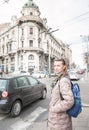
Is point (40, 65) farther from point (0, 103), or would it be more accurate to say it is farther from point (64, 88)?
point (64, 88)

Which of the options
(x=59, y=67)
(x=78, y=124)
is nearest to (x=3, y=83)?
(x=78, y=124)

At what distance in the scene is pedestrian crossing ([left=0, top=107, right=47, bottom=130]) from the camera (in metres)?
5.04

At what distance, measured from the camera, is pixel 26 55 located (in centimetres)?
4831

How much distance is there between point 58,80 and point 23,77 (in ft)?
15.0

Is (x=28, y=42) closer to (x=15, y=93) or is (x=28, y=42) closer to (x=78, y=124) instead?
(x=15, y=93)

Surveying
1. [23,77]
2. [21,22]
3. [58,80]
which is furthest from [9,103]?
[21,22]

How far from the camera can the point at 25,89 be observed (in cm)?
681

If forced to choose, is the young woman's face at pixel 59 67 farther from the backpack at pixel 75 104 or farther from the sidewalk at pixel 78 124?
the sidewalk at pixel 78 124

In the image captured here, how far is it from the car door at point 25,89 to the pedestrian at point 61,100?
3.93 m

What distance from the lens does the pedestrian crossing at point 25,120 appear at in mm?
5039

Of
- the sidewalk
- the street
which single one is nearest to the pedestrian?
the sidewalk

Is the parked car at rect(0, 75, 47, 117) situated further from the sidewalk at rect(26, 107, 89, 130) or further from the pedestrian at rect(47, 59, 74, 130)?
the pedestrian at rect(47, 59, 74, 130)

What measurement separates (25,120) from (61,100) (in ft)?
11.2

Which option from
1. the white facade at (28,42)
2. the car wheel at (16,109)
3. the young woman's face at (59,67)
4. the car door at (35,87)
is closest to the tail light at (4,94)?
the car wheel at (16,109)
